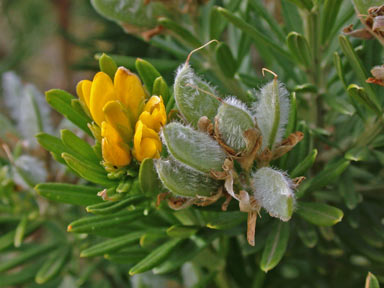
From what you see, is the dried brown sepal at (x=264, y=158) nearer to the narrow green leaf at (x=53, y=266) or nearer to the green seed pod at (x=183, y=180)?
the green seed pod at (x=183, y=180)

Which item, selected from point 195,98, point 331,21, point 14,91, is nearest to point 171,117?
point 195,98

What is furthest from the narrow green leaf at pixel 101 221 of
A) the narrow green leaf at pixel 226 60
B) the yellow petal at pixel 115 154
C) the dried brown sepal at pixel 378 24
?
the dried brown sepal at pixel 378 24

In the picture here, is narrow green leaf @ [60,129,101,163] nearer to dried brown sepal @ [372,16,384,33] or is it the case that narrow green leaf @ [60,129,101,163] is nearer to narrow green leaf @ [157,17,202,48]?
narrow green leaf @ [157,17,202,48]

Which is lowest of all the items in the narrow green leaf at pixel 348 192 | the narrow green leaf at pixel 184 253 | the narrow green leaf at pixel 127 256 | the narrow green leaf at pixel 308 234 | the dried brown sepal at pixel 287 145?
the narrow green leaf at pixel 308 234

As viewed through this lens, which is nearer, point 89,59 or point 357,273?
point 357,273

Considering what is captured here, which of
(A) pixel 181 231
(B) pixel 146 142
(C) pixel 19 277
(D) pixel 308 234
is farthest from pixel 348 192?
(C) pixel 19 277

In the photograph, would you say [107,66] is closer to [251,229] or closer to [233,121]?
[233,121]

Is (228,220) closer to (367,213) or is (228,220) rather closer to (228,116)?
(228,116)
